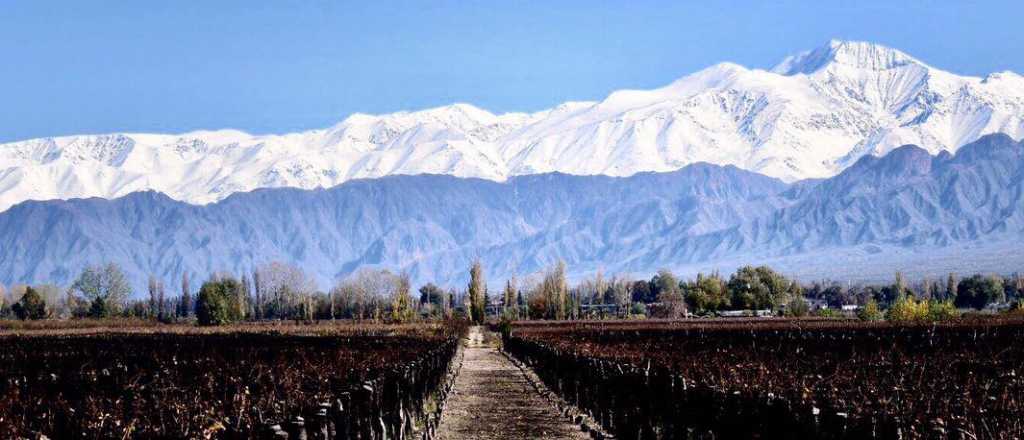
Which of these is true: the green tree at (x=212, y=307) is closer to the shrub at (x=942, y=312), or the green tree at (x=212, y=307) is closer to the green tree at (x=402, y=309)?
the green tree at (x=402, y=309)

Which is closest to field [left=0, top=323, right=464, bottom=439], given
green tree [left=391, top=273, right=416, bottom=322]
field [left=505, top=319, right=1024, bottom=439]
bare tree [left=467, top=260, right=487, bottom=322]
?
field [left=505, top=319, right=1024, bottom=439]

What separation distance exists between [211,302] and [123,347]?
7578 centimetres

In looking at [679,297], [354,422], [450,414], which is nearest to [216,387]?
[450,414]

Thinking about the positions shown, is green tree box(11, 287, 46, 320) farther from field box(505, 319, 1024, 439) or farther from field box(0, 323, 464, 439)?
field box(505, 319, 1024, 439)

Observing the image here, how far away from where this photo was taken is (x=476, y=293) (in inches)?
5689

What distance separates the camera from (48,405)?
23.7 metres

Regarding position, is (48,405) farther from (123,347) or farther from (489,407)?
(123,347)

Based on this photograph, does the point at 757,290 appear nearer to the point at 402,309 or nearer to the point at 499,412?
the point at 402,309

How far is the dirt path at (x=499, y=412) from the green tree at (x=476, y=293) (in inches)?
3554

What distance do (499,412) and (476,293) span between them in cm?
11205

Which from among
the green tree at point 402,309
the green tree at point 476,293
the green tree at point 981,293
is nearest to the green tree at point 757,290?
the green tree at point 981,293

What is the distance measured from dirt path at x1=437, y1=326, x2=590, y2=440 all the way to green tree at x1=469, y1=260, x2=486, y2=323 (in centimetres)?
9027

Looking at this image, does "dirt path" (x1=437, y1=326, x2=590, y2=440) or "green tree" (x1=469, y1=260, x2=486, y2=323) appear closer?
"dirt path" (x1=437, y1=326, x2=590, y2=440)

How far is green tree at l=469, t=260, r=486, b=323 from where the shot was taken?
143 metres
